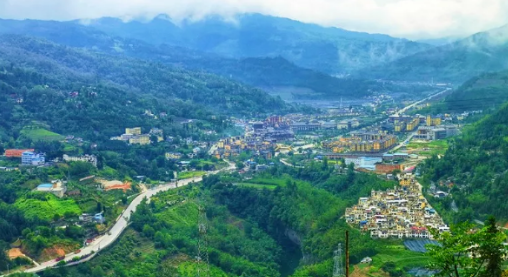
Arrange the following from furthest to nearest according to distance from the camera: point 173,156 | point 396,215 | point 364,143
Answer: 1. point 364,143
2. point 173,156
3. point 396,215

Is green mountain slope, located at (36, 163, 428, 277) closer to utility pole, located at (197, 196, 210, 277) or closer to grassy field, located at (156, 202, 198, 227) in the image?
grassy field, located at (156, 202, 198, 227)

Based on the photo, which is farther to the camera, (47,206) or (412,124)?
(412,124)

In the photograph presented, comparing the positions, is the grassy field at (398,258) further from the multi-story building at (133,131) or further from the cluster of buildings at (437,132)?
the multi-story building at (133,131)

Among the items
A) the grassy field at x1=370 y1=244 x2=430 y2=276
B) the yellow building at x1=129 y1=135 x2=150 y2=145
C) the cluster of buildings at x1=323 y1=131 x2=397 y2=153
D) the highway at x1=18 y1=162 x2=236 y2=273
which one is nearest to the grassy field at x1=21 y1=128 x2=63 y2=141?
the yellow building at x1=129 y1=135 x2=150 y2=145

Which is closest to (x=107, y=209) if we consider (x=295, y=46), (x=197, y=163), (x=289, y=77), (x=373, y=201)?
(x=373, y=201)

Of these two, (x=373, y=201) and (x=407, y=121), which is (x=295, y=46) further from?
(x=373, y=201)

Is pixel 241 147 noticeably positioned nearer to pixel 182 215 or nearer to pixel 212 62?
pixel 182 215

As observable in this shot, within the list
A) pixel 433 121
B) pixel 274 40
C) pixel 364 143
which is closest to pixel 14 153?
pixel 364 143

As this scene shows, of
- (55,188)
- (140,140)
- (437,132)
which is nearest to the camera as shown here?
(55,188)
